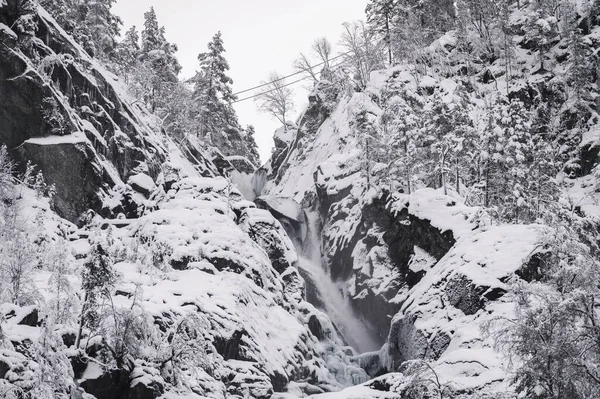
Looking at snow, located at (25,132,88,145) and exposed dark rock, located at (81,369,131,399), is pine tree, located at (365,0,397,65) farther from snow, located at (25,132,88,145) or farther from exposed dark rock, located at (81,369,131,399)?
exposed dark rock, located at (81,369,131,399)

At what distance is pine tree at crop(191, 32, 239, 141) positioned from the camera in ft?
165

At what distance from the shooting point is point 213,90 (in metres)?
51.3

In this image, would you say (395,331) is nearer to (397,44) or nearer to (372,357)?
(372,357)

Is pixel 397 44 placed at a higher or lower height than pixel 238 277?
higher

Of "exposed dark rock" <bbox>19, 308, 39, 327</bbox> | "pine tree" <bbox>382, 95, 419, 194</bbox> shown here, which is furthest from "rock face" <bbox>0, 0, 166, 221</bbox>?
"pine tree" <bbox>382, 95, 419, 194</bbox>

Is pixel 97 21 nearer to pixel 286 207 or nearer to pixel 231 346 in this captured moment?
pixel 286 207

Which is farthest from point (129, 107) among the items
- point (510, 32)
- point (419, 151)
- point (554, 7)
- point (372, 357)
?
point (554, 7)

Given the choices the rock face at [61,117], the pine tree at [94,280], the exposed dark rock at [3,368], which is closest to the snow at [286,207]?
the rock face at [61,117]

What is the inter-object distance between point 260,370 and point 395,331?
8.71 m

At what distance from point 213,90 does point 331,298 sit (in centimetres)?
2657

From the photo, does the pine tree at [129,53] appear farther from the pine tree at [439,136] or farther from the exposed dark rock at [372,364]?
the exposed dark rock at [372,364]

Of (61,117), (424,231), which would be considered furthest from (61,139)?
(424,231)

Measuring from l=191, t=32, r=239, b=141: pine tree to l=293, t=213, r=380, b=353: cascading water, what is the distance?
16.4 m

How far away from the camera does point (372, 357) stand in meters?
26.5
